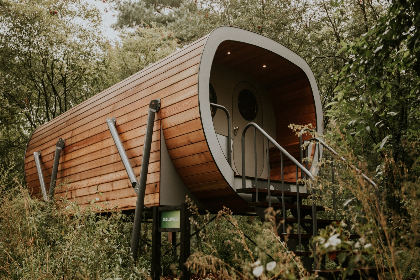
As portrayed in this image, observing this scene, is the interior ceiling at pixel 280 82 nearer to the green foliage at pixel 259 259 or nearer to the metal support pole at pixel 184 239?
the metal support pole at pixel 184 239

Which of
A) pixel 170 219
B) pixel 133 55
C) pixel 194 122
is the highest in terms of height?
pixel 133 55

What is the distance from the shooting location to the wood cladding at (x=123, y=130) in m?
4.81

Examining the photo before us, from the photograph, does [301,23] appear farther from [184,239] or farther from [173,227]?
[184,239]

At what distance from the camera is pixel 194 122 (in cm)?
452

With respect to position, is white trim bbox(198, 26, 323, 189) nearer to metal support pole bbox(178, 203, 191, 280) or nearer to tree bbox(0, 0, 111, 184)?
metal support pole bbox(178, 203, 191, 280)

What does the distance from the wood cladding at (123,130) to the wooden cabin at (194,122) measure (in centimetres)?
2

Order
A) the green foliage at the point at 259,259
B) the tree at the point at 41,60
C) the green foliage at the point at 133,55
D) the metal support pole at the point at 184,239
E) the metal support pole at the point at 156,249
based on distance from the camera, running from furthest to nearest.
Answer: the green foliage at the point at 133,55, the tree at the point at 41,60, the metal support pole at the point at 156,249, the metal support pole at the point at 184,239, the green foliage at the point at 259,259

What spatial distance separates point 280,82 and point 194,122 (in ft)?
9.68

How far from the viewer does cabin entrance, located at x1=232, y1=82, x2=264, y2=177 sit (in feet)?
21.6

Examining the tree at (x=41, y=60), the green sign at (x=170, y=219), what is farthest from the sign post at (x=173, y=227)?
the tree at (x=41, y=60)

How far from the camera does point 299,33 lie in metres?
11.0

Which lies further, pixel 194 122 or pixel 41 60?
pixel 41 60

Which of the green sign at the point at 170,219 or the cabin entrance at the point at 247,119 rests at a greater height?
the cabin entrance at the point at 247,119

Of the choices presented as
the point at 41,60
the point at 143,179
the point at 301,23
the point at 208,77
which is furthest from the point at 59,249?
the point at 41,60
